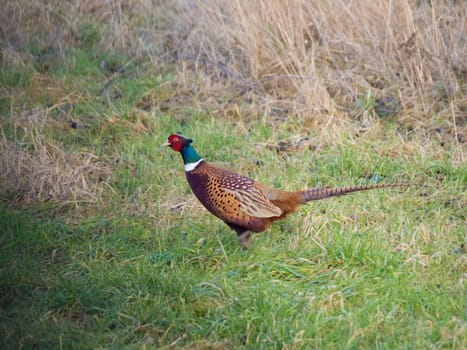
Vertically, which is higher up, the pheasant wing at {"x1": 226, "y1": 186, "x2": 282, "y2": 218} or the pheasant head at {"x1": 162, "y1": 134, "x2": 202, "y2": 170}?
the pheasant head at {"x1": 162, "y1": 134, "x2": 202, "y2": 170}

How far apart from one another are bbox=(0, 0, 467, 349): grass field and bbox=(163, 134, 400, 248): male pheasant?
158mm

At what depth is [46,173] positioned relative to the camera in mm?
5035

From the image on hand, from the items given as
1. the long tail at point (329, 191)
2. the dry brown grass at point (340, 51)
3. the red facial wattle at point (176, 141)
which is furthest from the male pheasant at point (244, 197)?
the dry brown grass at point (340, 51)

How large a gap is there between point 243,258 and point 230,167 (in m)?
1.40

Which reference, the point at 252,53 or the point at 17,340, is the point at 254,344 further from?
the point at 252,53

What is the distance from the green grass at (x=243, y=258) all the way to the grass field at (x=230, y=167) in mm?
12

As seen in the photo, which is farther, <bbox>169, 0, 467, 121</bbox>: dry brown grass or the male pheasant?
<bbox>169, 0, 467, 121</bbox>: dry brown grass

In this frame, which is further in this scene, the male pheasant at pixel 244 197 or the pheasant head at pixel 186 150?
the pheasant head at pixel 186 150

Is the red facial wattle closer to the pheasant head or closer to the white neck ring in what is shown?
the pheasant head

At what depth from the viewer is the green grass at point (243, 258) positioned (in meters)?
3.45

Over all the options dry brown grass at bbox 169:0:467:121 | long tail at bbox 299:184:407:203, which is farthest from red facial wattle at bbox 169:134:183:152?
dry brown grass at bbox 169:0:467:121

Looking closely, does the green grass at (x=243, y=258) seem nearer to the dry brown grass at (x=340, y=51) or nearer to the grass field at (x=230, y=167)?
the grass field at (x=230, y=167)

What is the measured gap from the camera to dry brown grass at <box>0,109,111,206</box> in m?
4.93

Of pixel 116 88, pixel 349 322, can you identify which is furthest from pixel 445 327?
pixel 116 88
